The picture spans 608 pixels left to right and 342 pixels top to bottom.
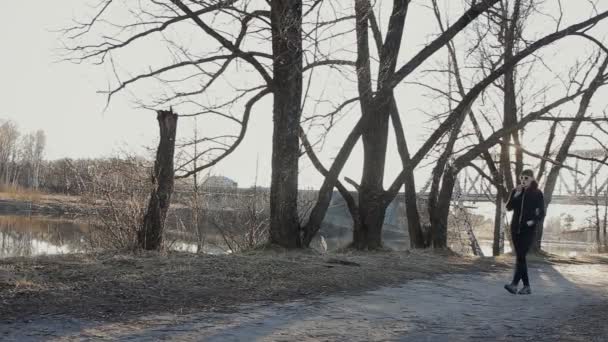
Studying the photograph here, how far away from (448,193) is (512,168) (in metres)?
7.59

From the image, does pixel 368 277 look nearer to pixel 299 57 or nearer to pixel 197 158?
pixel 299 57

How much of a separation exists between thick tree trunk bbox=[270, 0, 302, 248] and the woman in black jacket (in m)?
4.44

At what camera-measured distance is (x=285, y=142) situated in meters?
12.3

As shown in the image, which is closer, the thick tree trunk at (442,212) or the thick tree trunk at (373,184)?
the thick tree trunk at (373,184)

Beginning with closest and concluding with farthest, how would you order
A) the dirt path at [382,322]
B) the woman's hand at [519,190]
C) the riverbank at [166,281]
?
the dirt path at [382,322]
the riverbank at [166,281]
the woman's hand at [519,190]

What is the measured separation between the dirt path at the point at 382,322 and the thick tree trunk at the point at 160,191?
404cm

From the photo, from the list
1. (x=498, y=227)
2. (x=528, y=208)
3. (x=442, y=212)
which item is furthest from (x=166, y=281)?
(x=498, y=227)

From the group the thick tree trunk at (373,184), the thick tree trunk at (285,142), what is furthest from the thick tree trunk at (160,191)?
the thick tree trunk at (373,184)

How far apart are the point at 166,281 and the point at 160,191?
3417 mm

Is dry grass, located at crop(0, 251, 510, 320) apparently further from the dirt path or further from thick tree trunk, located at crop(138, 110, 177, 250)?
thick tree trunk, located at crop(138, 110, 177, 250)

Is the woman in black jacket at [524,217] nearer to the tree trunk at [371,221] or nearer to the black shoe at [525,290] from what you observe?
the black shoe at [525,290]

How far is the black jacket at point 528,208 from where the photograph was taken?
9.19 m

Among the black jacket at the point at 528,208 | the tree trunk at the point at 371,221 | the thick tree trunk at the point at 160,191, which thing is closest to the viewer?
the black jacket at the point at 528,208

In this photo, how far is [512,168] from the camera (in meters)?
23.5
